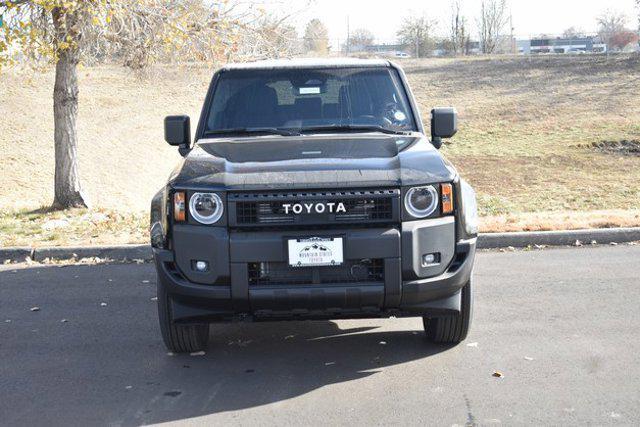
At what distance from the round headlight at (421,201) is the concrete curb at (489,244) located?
4.80 m

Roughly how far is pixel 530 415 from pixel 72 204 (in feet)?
34.7

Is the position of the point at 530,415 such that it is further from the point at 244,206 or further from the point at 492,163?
the point at 492,163

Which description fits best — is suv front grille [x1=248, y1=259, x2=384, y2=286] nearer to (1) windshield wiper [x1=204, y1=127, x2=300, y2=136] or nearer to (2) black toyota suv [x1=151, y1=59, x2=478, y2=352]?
(2) black toyota suv [x1=151, y1=59, x2=478, y2=352]

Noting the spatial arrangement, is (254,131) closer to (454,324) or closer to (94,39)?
(454,324)

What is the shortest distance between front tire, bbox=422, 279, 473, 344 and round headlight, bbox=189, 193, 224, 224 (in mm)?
1630

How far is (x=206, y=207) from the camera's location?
526 cm

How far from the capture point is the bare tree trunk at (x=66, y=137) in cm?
1389

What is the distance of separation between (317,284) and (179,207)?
3.10 ft

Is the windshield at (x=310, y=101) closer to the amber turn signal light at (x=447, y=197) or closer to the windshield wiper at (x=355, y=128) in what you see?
the windshield wiper at (x=355, y=128)

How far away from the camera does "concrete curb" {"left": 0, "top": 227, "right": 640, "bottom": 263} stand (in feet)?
32.6

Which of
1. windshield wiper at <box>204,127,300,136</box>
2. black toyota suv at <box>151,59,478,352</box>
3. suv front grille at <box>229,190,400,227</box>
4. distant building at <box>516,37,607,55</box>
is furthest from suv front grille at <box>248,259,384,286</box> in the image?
distant building at <box>516,37,607,55</box>

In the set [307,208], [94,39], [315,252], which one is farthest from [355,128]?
[94,39]

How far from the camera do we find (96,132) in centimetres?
2745

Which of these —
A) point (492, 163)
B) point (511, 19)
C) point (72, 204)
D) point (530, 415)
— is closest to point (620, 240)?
point (530, 415)
